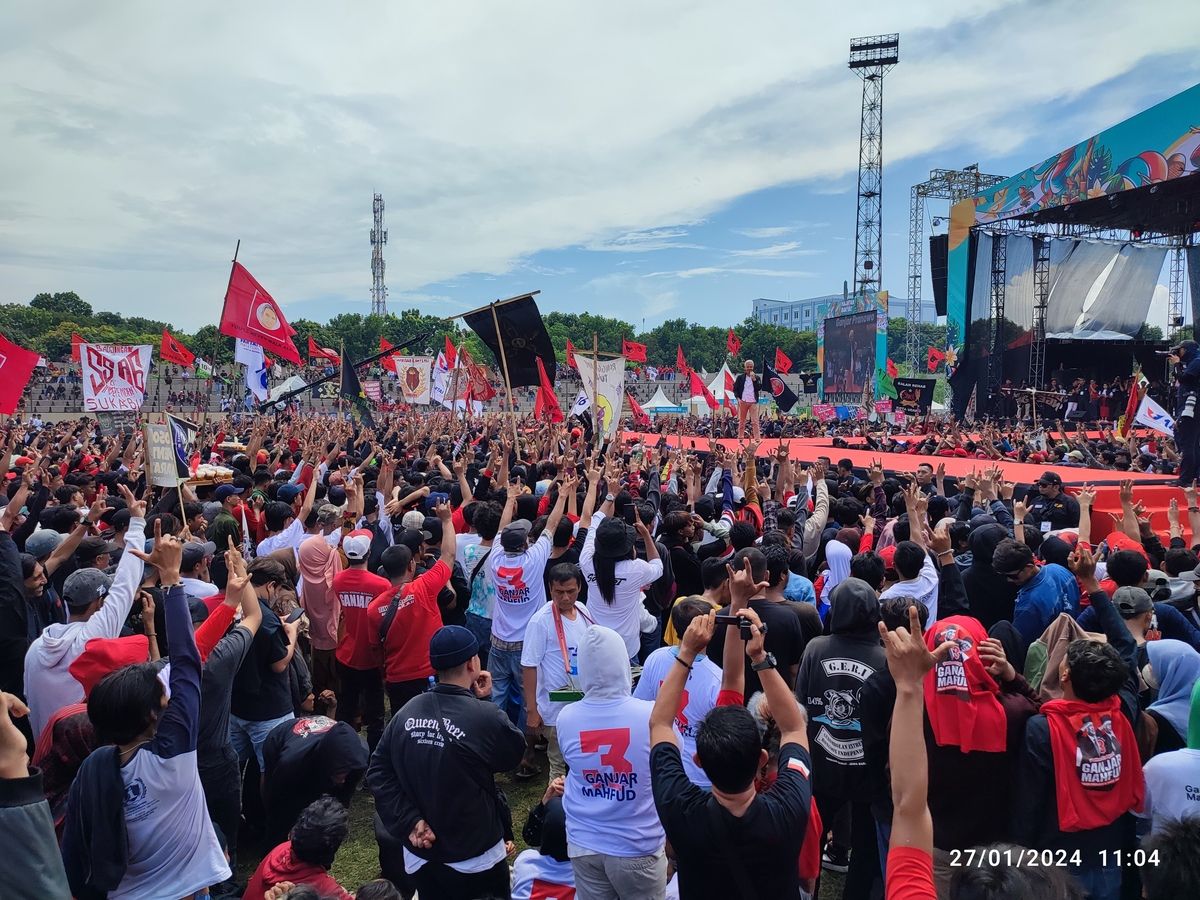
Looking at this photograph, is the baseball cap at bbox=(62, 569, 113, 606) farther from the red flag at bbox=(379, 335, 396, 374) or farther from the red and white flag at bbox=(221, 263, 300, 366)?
the red flag at bbox=(379, 335, 396, 374)

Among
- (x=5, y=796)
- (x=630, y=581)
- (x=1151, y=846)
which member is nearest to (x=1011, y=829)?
(x=1151, y=846)

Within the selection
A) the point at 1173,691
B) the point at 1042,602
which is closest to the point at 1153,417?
the point at 1042,602

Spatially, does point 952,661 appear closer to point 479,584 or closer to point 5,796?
point 5,796

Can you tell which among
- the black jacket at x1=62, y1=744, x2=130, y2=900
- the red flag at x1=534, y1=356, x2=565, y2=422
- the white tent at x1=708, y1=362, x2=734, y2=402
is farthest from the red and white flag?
the white tent at x1=708, y1=362, x2=734, y2=402

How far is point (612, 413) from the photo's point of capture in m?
13.2

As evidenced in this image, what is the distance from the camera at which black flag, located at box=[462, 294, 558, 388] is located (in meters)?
10.8

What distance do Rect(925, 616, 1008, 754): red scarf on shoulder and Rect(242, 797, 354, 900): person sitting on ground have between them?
2.35 m

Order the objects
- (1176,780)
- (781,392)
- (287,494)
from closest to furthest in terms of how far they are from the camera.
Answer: (1176,780)
(287,494)
(781,392)

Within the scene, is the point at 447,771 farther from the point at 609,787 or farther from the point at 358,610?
the point at 358,610

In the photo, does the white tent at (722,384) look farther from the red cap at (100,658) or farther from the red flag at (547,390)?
the red cap at (100,658)

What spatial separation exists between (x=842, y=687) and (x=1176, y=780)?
1.25 metres

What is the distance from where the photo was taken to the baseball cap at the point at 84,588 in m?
3.98

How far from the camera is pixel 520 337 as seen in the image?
429 inches

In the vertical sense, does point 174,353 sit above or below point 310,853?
above
